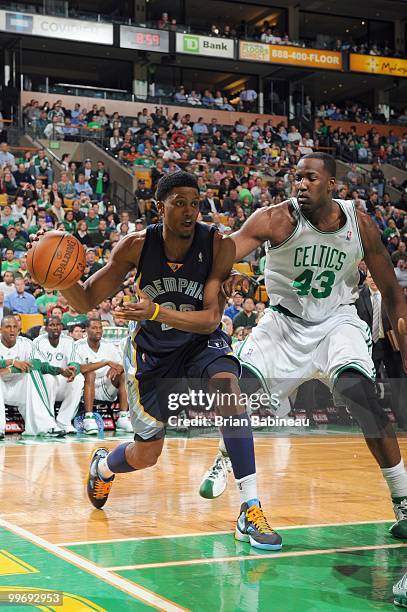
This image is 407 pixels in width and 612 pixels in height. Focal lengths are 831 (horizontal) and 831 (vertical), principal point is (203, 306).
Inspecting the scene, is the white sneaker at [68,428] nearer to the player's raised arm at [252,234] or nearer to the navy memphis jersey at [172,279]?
the navy memphis jersey at [172,279]

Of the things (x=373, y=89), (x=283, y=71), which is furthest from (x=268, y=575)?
(x=373, y=89)

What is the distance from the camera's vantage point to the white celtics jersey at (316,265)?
181 inches

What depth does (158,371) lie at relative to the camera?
437cm

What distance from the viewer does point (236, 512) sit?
500 centimetres

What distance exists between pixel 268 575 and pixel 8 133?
19.3 metres

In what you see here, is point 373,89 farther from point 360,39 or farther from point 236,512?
point 236,512

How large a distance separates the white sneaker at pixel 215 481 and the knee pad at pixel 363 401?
0.96 metres

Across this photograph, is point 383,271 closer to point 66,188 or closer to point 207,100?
point 66,188

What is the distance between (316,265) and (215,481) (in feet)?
4.45

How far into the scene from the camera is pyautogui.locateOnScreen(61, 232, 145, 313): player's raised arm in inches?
166

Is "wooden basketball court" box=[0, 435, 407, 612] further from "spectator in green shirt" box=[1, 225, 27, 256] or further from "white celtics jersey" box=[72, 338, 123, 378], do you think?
"spectator in green shirt" box=[1, 225, 27, 256]

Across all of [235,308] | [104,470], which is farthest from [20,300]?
[104,470]

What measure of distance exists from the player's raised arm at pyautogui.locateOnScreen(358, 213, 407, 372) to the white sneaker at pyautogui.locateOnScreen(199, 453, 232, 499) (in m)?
1.32

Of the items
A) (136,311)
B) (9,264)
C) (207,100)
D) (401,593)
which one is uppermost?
(207,100)
